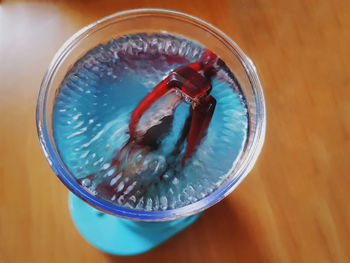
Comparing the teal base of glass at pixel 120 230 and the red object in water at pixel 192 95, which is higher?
the red object in water at pixel 192 95

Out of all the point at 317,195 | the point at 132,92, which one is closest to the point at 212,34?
the point at 132,92

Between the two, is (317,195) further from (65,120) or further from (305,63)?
(65,120)

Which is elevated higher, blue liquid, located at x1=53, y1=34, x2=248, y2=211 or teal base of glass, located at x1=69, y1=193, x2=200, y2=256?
blue liquid, located at x1=53, y1=34, x2=248, y2=211
